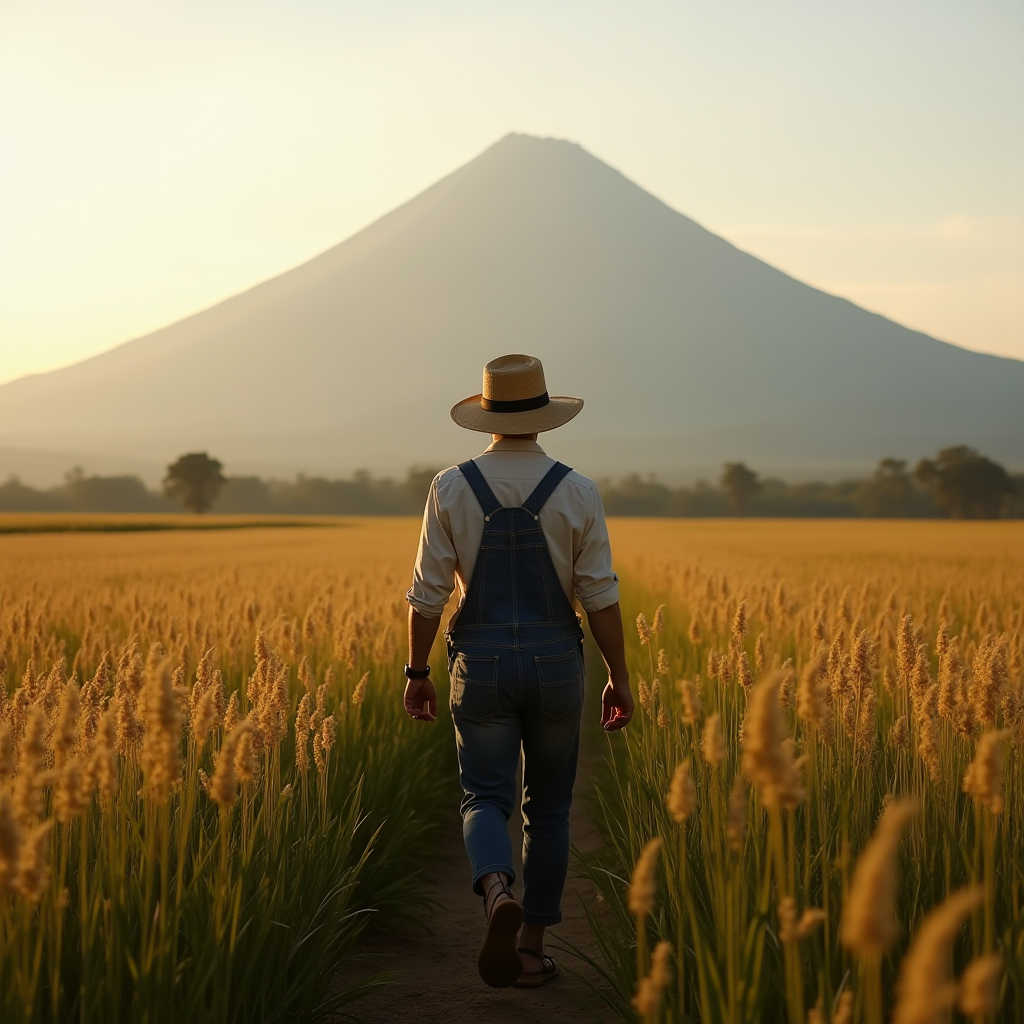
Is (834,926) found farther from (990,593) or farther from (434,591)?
(990,593)

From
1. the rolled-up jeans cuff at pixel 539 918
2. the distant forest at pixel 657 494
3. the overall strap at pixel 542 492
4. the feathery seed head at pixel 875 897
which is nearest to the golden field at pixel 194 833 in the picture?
the rolled-up jeans cuff at pixel 539 918

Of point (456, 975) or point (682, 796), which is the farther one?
point (456, 975)

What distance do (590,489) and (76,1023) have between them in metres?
2.40

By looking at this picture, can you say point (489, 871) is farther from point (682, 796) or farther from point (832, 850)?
point (682, 796)

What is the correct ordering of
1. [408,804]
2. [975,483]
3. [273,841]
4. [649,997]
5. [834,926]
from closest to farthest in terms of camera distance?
[649,997] < [834,926] < [273,841] < [408,804] < [975,483]

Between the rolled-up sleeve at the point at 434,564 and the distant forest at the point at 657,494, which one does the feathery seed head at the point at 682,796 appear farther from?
the distant forest at the point at 657,494

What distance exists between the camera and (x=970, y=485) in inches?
3398

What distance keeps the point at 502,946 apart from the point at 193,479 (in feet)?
293

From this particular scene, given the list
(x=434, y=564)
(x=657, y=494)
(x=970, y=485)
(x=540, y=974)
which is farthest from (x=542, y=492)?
(x=657, y=494)

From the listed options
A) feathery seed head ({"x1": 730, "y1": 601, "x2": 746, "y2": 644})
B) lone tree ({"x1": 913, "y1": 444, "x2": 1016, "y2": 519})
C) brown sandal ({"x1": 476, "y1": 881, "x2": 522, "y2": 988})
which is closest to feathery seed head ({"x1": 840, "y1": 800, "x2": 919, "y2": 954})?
brown sandal ({"x1": 476, "y1": 881, "x2": 522, "y2": 988})

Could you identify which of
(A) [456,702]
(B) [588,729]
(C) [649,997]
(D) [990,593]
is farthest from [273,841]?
(D) [990,593]

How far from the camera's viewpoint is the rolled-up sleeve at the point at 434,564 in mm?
3930

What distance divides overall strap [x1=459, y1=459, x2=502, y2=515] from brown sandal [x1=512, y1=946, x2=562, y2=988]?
66.4 inches

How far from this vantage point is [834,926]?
2656 millimetres
